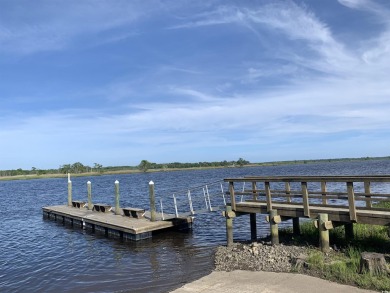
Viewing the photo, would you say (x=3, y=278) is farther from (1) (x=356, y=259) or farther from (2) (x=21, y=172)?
(2) (x=21, y=172)

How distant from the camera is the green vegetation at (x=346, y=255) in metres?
7.63

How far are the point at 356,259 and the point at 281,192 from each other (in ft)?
14.8

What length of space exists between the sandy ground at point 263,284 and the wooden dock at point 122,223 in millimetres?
7152

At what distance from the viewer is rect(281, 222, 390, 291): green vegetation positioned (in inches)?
300

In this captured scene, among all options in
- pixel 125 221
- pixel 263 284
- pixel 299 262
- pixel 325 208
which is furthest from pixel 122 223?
pixel 263 284

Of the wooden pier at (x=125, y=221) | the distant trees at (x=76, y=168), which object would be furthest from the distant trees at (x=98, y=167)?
the wooden pier at (x=125, y=221)

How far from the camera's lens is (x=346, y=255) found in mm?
9914

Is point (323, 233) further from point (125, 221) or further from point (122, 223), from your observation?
point (125, 221)

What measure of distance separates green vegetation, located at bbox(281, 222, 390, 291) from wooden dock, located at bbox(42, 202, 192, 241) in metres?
5.21

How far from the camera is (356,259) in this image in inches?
356

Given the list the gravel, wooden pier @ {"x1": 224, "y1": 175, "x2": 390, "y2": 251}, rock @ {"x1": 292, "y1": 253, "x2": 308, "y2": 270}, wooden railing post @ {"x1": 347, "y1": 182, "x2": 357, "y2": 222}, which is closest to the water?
the gravel

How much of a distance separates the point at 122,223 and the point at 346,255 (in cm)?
1037

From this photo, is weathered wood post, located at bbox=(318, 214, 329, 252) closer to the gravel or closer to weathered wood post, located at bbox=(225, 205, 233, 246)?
the gravel

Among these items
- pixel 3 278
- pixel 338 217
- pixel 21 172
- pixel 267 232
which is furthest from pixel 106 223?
pixel 21 172
